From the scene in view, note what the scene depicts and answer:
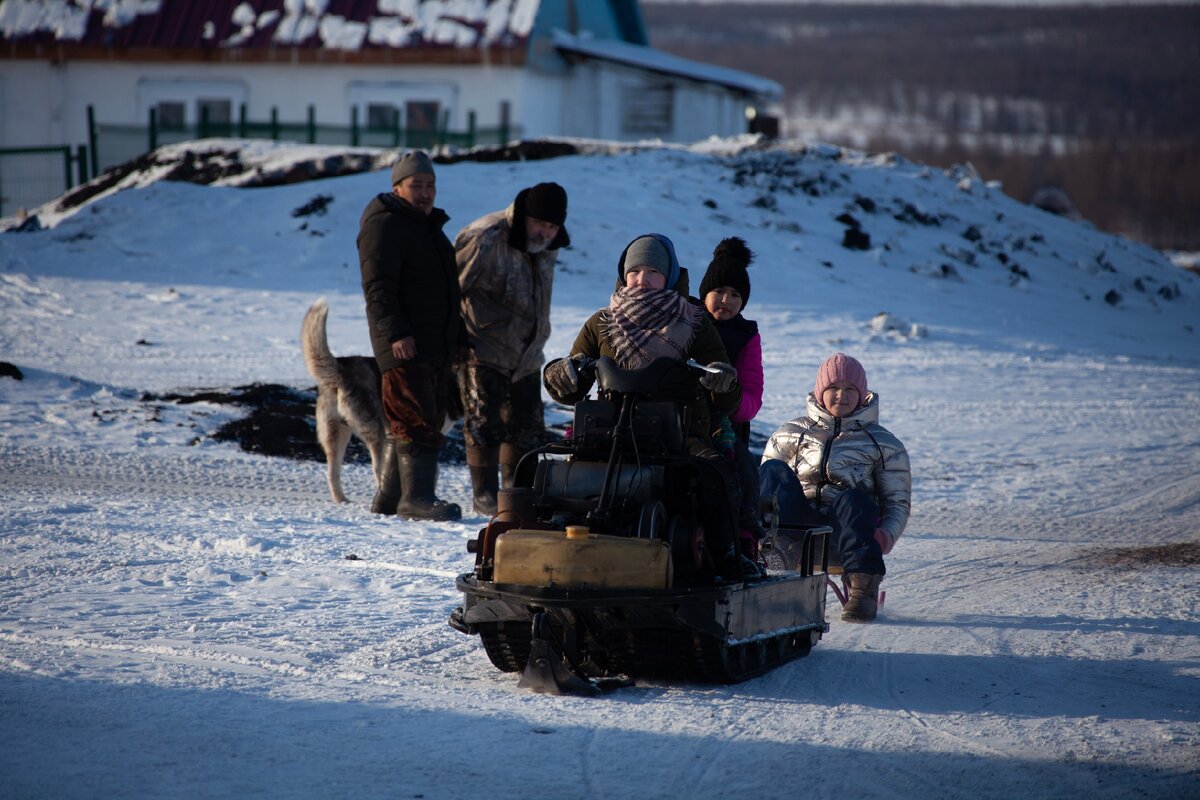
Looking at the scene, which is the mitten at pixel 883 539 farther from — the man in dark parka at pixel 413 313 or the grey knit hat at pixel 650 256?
the man in dark parka at pixel 413 313

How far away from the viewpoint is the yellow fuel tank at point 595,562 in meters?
4.76

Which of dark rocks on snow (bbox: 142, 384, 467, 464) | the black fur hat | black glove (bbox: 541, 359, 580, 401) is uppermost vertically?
the black fur hat

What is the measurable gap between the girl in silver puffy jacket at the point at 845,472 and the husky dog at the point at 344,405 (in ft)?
9.68

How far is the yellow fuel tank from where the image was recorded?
15.6ft

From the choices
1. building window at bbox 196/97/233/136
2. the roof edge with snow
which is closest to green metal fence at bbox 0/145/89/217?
building window at bbox 196/97/233/136

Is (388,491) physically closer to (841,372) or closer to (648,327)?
(841,372)

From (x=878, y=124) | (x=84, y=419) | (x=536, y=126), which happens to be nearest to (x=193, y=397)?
(x=84, y=419)

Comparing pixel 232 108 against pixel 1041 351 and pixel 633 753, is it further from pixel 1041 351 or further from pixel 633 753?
pixel 633 753

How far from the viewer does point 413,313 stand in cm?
799

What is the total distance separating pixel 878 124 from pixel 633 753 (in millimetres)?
101130

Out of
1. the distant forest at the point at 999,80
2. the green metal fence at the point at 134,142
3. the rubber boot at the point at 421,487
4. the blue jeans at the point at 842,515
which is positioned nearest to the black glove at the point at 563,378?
the blue jeans at the point at 842,515

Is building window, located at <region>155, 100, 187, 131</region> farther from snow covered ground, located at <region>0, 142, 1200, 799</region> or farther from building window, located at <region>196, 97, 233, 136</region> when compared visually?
snow covered ground, located at <region>0, 142, 1200, 799</region>

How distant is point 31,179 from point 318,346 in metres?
21.4

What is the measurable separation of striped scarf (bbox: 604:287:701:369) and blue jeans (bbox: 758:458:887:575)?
1.30m
